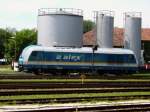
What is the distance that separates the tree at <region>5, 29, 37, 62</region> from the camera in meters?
120

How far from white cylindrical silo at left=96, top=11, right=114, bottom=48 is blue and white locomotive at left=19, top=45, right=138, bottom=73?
588 inches

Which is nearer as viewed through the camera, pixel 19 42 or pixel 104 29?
pixel 104 29

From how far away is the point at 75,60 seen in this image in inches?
2172

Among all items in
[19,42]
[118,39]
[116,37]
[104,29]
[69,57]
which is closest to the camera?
[69,57]

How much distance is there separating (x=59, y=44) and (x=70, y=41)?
1.69 metres

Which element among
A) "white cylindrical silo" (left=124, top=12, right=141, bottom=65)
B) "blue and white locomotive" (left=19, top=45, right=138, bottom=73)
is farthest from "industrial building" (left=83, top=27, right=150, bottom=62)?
"blue and white locomotive" (left=19, top=45, right=138, bottom=73)

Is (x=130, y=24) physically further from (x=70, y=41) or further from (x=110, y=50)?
(x=110, y=50)

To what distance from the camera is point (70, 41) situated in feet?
216

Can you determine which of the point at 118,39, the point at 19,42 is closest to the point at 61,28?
the point at 118,39

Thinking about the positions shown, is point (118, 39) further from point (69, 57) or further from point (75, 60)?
point (69, 57)

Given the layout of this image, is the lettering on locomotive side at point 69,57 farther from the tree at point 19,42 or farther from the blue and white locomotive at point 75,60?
the tree at point 19,42

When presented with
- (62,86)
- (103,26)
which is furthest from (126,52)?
(62,86)

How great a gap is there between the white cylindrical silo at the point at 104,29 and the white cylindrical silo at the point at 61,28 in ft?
21.7

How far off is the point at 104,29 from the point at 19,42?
193ft
